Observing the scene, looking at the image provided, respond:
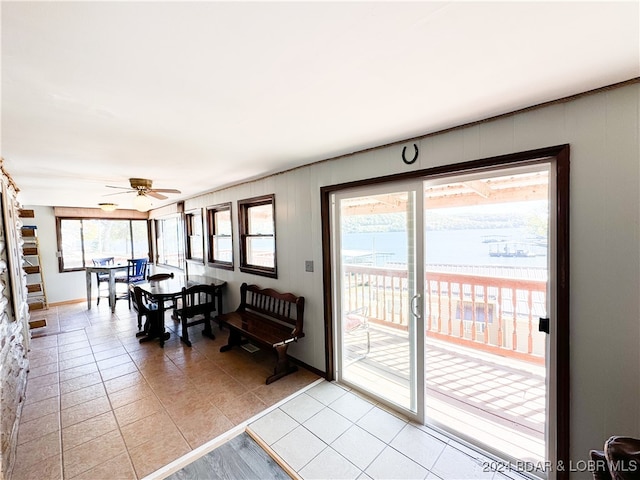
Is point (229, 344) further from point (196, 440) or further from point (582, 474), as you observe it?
point (582, 474)

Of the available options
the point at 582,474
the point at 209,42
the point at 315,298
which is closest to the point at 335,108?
the point at 209,42

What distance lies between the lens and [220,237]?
4656 millimetres

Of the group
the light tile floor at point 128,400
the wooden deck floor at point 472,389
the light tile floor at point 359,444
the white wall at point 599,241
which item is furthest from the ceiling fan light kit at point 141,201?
the white wall at point 599,241

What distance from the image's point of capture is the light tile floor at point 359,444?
1754 millimetres

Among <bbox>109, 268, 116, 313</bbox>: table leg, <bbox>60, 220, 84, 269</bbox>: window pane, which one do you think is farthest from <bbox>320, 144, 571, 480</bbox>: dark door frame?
<bbox>60, 220, 84, 269</bbox>: window pane

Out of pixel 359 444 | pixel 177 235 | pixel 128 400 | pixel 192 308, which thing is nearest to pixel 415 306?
pixel 359 444

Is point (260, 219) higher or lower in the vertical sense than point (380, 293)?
higher

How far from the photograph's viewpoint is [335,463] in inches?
71.8

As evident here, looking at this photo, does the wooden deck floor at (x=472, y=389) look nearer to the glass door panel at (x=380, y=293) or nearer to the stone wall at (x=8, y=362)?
the glass door panel at (x=380, y=293)

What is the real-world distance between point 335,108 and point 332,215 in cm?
127

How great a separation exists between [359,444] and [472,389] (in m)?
1.34

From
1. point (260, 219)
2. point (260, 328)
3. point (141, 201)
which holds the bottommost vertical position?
point (260, 328)

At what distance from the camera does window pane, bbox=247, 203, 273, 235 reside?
3.65 metres

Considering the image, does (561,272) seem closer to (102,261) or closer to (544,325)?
(544,325)
